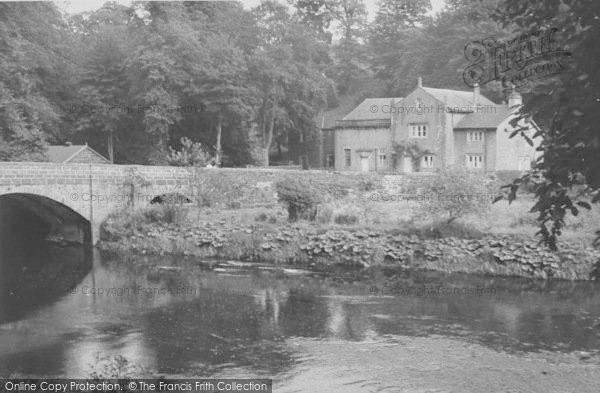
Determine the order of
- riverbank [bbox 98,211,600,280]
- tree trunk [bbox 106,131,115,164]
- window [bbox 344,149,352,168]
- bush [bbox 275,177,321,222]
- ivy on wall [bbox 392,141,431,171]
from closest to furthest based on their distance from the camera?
riverbank [bbox 98,211,600,280], bush [bbox 275,177,321,222], tree trunk [bbox 106,131,115,164], ivy on wall [bbox 392,141,431,171], window [bbox 344,149,352,168]

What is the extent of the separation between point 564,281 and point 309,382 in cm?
1228

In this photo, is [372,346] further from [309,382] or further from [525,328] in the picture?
[525,328]

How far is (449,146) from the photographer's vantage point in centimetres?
4972

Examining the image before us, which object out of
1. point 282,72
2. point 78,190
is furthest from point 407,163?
point 78,190

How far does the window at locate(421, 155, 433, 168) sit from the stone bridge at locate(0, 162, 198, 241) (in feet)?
79.0

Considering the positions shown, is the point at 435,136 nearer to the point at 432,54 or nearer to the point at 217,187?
the point at 432,54

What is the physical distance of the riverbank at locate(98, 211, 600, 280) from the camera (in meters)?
21.6

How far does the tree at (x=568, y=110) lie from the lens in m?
5.38

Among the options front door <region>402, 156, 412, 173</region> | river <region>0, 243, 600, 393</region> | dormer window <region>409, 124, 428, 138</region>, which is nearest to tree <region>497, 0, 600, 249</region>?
river <region>0, 243, 600, 393</region>

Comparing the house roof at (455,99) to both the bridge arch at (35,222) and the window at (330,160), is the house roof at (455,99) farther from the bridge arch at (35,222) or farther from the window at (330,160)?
the bridge arch at (35,222)

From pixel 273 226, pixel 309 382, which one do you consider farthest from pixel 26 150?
pixel 309 382

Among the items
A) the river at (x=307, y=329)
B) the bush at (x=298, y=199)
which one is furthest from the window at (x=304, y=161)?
the river at (x=307, y=329)

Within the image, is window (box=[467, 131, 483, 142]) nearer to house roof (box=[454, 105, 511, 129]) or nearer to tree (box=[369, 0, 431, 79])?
house roof (box=[454, 105, 511, 129])

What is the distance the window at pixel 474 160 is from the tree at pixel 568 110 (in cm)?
4410
